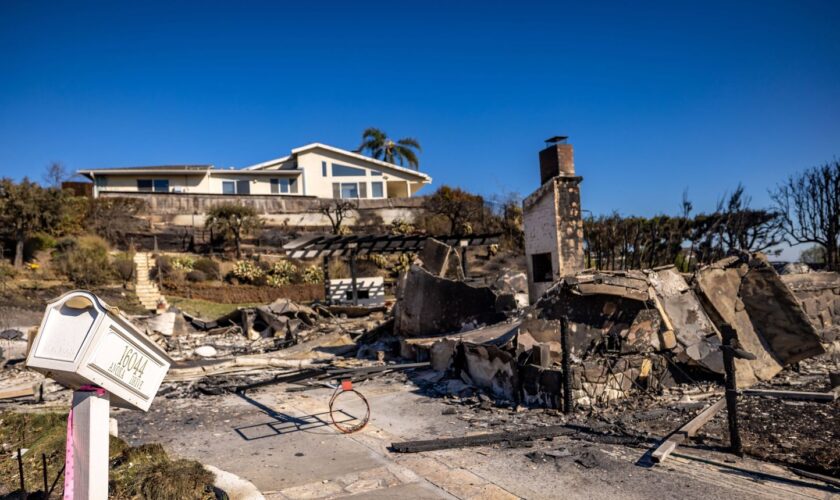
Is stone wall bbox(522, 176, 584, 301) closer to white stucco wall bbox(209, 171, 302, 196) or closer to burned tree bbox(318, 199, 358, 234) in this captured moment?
burned tree bbox(318, 199, 358, 234)

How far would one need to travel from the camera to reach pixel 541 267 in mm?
13867

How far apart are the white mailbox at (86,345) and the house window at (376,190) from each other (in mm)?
38331

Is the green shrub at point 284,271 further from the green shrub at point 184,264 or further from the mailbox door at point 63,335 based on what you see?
the mailbox door at point 63,335

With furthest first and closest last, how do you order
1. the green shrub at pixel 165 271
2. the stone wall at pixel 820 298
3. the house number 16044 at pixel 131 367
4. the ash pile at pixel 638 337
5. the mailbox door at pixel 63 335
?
1. the green shrub at pixel 165 271
2. the stone wall at pixel 820 298
3. the ash pile at pixel 638 337
4. the house number 16044 at pixel 131 367
5. the mailbox door at pixel 63 335

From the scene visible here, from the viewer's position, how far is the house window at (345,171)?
4117 cm

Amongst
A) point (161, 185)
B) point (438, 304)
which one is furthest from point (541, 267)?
point (161, 185)

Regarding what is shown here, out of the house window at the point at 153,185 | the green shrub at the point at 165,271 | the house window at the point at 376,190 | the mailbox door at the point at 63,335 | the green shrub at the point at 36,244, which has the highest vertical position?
the house window at the point at 153,185

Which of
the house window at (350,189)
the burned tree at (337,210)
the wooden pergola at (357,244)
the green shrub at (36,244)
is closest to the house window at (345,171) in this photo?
the house window at (350,189)

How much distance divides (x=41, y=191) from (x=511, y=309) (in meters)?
23.8

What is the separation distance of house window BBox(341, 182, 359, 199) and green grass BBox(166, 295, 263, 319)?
17.6 m

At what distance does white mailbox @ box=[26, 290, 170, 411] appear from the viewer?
3.14 m

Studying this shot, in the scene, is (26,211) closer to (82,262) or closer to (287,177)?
(82,262)

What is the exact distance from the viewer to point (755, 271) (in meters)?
9.11

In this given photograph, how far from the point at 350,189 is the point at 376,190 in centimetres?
188
